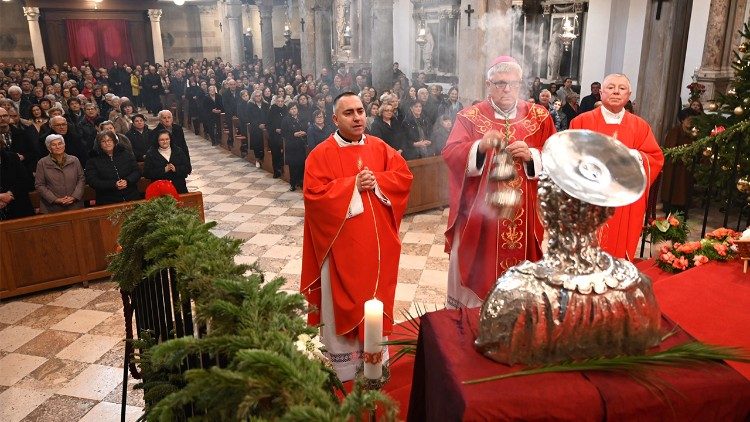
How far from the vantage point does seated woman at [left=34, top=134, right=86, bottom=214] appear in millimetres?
6559

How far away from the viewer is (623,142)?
15.4ft

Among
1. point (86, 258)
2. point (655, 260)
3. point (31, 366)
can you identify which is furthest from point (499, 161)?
point (86, 258)

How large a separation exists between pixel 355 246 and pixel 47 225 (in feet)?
13.2

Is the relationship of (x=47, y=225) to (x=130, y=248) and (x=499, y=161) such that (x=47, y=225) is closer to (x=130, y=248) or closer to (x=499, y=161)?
(x=130, y=248)

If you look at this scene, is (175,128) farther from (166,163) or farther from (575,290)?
(575,290)

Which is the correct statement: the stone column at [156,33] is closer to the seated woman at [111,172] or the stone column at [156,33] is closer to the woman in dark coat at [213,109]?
the woman in dark coat at [213,109]

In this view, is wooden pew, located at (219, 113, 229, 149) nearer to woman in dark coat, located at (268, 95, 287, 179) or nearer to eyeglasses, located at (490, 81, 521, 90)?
woman in dark coat, located at (268, 95, 287, 179)

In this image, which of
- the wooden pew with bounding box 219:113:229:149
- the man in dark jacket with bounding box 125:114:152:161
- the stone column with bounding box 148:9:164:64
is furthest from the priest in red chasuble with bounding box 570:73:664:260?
the stone column with bounding box 148:9:164:64

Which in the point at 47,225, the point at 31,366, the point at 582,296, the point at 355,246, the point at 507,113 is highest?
the point at 507,113

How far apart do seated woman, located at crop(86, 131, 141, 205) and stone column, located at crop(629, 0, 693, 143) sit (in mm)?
8026

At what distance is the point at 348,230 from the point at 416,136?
19.4 ft

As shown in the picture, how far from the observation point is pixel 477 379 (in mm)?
1957

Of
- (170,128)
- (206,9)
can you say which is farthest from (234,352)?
(206,9)

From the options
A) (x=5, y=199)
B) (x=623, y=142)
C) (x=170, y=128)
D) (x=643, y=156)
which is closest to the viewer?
(x=643, y=156)
